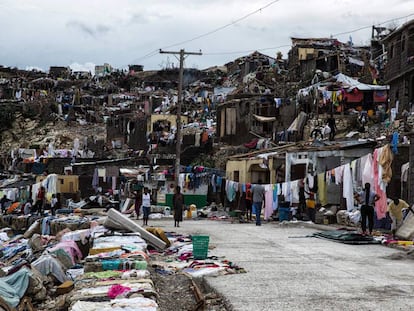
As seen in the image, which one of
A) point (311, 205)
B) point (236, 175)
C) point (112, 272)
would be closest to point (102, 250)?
point (112, 272)

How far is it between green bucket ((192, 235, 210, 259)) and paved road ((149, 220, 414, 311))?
0.54 m

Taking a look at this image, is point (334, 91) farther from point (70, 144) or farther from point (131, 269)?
point (70, 144)

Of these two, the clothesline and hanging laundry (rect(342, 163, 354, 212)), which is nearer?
the clothesline

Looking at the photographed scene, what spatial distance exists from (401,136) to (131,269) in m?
12.3

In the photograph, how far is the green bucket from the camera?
37.1ft

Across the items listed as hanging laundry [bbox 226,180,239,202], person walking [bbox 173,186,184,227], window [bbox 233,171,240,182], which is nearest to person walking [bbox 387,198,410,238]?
person walking [bbox 173,186,184,227]

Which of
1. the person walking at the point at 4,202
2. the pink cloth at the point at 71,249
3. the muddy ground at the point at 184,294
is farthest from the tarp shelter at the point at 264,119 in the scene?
the muddy ground at the point at 184,294

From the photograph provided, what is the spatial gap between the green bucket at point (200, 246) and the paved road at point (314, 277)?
1.76 ft

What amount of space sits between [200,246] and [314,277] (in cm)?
274

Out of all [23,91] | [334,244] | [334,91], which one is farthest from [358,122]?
[23,91]

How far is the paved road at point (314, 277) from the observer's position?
7.45m

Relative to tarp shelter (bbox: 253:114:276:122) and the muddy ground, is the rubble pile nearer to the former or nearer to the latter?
the muddy ground

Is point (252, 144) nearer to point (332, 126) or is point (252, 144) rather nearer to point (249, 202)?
point (332, 126)

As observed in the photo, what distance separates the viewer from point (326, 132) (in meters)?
31.5
